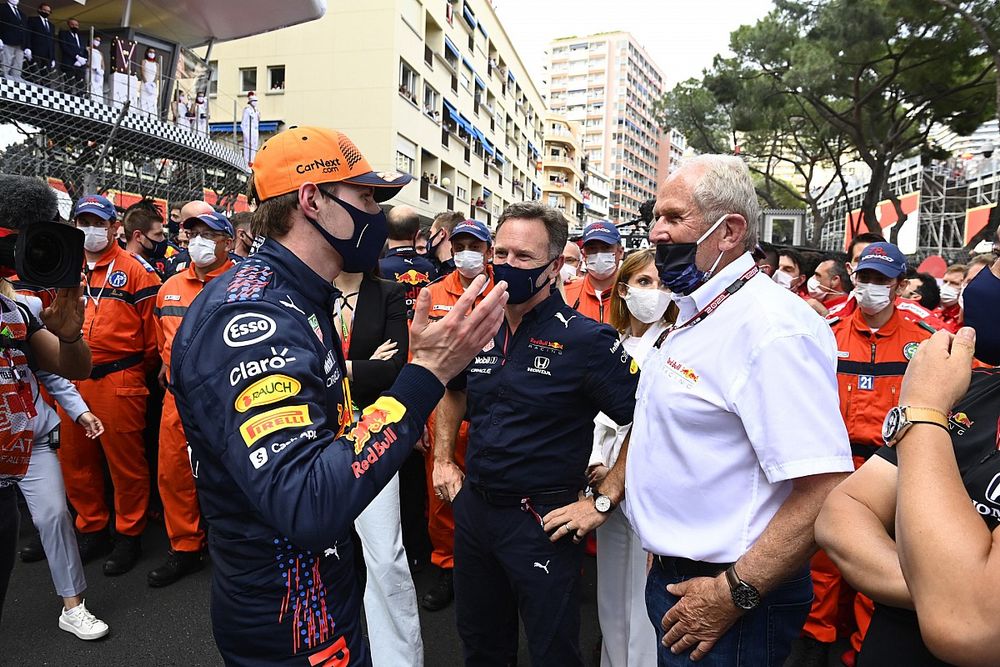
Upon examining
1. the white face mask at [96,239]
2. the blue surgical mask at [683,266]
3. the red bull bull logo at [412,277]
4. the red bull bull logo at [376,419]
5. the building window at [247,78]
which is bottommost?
the red bull bull logo at [376,419]

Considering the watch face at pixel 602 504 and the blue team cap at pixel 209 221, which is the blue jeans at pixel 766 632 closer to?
the watch face at pixel 602 504

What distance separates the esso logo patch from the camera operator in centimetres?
107

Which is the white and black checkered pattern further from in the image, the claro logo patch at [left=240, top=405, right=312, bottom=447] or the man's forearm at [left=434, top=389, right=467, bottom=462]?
the claro logo patch at [left=240, top=405, right=312, bottom=447]

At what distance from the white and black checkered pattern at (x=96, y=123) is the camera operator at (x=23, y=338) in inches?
428

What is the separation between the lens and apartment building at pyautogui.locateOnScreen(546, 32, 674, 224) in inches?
3991

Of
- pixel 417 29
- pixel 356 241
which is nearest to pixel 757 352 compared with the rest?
pixel 356 241

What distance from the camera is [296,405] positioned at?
126 cm

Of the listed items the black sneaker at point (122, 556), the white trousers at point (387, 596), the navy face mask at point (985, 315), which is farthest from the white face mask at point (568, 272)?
the navy face mask at point (985, 315)

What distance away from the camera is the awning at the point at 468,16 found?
3369 centimetres

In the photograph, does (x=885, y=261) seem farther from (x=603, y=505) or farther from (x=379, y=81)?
(x=379, y=81)

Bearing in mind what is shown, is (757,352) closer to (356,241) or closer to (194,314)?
(356,241)

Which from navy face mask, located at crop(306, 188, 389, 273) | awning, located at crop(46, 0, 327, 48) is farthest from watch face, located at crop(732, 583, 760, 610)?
awning, located at crop(46, 0, 327, 48)

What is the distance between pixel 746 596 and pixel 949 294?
685 cm

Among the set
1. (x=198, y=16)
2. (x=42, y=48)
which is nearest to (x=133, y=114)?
(x=42, y=48)
